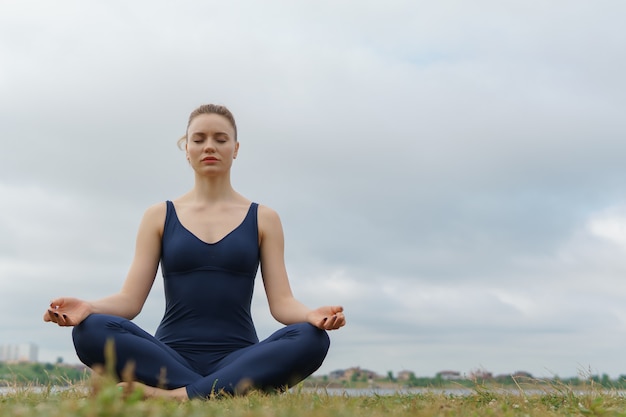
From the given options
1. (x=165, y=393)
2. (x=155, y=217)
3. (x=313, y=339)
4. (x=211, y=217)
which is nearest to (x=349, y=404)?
(x=313, y=339)

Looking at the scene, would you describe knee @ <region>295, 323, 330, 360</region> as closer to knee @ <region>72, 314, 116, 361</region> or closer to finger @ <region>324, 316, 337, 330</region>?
finger @ <region>324, 316, 337, 330</region>

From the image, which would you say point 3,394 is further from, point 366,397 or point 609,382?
point 609,382

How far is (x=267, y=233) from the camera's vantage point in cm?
703

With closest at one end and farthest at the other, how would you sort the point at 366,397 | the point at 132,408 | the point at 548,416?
the point at 132,408
the point at 548,416
the point at 366,397

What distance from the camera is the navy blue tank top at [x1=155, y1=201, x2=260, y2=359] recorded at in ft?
21.8

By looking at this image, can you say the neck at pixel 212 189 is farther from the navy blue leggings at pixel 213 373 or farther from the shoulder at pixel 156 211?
the navy blue leggings at pixel 213 373

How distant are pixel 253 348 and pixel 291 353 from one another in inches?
15.2

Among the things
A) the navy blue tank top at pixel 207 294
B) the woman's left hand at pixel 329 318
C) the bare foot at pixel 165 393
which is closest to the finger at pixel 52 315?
the bare foot at pixel 165 393

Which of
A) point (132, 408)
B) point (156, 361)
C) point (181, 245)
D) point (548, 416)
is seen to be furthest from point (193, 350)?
point (132, 408)

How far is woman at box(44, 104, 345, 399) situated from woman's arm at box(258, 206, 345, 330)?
10 millimetres

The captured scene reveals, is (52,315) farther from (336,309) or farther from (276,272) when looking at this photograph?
(336,309)

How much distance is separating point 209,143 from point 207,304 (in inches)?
58.5

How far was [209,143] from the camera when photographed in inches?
268

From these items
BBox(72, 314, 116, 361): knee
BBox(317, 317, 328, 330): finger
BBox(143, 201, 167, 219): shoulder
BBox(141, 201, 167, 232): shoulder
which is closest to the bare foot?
BBox(72, 314, 116, 361): knee
